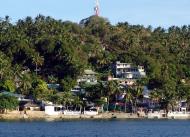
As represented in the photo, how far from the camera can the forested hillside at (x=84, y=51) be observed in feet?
376

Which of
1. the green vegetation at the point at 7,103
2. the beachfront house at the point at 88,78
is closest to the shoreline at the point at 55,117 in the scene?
the green vegetation at the point at 7,103

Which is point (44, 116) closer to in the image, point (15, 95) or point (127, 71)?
point (15, 95)

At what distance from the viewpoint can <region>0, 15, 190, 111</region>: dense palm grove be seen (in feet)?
351

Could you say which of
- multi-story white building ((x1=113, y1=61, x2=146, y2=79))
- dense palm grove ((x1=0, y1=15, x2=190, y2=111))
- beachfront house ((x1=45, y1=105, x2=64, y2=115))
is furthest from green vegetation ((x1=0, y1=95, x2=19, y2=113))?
multi-story white building ((x1=113, y1=61, x2=146, y2=79))

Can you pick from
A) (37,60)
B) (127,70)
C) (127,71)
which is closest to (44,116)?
(37,60)

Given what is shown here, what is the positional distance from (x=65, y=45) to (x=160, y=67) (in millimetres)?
20509

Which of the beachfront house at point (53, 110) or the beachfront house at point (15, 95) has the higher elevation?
the beachfront house at point (15, 95)

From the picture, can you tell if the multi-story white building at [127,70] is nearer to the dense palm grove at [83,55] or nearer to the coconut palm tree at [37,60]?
the dense palm grove at [83,55]

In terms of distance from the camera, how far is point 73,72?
4592 inches

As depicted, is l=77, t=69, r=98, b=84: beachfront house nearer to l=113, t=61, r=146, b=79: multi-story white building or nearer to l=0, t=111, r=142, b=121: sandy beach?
l=113, t=61, r=146, b=79: multi-story white building

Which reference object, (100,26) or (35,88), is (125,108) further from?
(100,26)

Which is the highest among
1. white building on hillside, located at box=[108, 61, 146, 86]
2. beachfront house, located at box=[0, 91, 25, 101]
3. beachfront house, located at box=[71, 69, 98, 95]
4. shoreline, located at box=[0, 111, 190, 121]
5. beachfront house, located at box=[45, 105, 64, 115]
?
white building on hillside, located at box=[108, 61, 146, 86]

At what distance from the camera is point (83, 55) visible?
126625 mm

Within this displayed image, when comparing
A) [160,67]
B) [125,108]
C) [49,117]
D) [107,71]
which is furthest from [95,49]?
[49,117]
